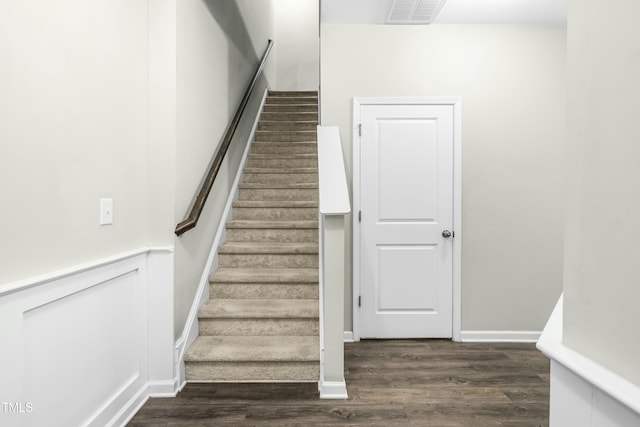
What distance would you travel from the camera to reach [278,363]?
2395 millimetres

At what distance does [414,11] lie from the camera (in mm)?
2906

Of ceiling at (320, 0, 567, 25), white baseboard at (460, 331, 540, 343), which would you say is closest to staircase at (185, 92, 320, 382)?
white baseboard at (460, 331, 540, 343)

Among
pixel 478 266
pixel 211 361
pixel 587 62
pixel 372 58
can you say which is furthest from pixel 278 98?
pixel 587 62

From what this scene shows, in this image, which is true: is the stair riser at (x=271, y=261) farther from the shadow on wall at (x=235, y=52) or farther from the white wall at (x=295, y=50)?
the white wall at (x=295, y=50)

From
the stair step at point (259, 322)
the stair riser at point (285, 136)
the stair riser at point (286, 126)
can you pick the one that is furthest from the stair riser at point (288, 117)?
the stair step at point (259, 322)

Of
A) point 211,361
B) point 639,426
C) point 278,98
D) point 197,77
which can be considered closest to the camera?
point 639,426

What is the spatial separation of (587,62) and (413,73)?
2.57 metres

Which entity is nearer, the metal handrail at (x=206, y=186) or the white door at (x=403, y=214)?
the metal handrail at (x=206, y=186)

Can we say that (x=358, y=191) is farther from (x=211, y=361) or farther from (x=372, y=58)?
(x=211, y=361)

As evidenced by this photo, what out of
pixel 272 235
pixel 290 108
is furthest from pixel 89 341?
pixel 290 108

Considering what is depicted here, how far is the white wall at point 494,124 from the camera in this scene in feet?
10.4

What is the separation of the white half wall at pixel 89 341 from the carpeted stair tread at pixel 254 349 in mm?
233

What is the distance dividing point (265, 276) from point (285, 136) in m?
2.45

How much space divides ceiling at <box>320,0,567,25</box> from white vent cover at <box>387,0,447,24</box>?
0.05 metres
